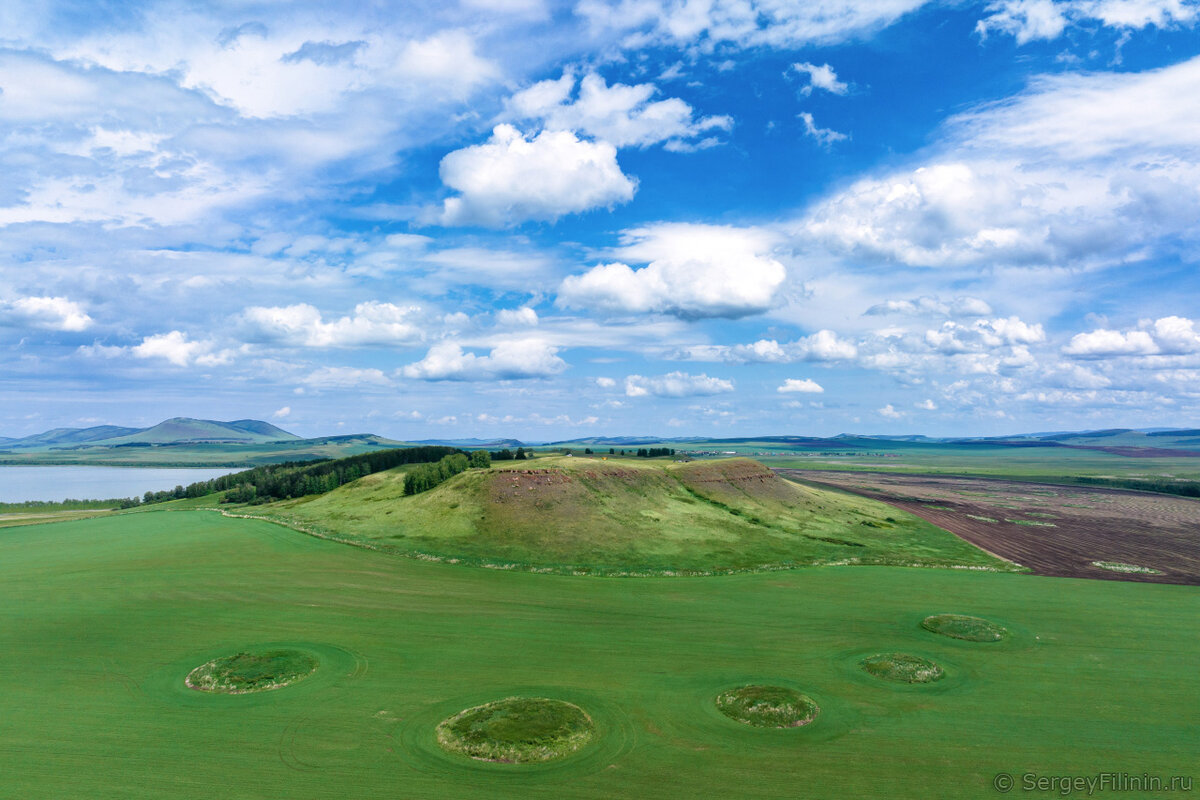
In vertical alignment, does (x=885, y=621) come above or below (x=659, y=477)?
below

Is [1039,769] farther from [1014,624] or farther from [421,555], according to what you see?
[421,555]

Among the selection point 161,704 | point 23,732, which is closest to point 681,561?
point 161,704

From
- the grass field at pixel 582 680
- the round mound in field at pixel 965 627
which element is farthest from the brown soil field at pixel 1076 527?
the round mound in field at pixel 965 627

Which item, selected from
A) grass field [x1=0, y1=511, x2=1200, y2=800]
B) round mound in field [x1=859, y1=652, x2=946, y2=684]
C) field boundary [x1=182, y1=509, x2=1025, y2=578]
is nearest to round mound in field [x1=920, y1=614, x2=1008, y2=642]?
grass field [x1=0, y1=511, x2=1200, y2=800]

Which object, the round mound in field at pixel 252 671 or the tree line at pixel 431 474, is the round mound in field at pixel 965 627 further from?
the tree line at pixel 431 474

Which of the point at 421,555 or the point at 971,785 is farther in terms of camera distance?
the point at 421,555

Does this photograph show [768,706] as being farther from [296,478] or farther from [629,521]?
[296,478]

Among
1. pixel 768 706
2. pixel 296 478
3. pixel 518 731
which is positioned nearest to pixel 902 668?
pixel 768 706
